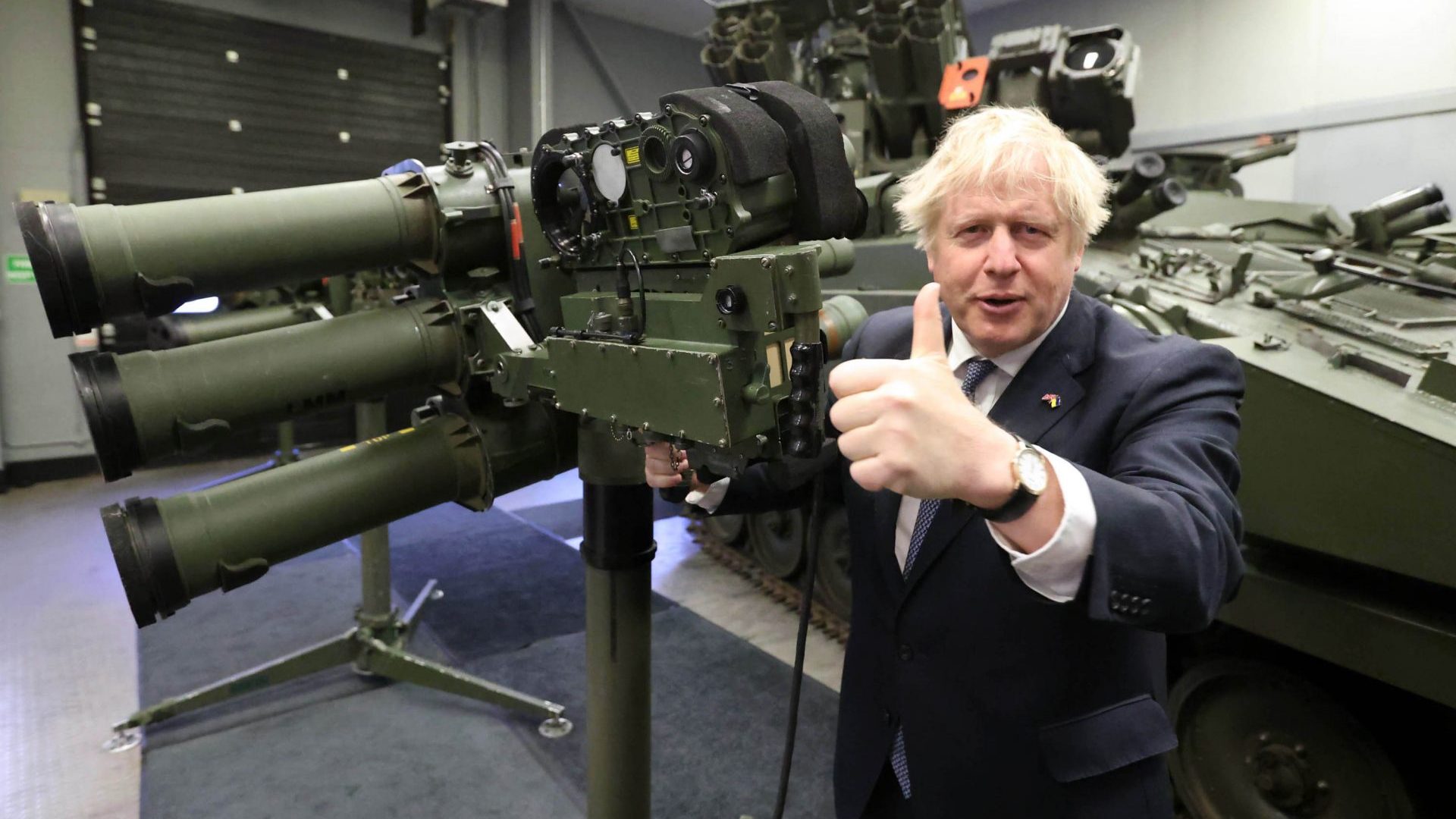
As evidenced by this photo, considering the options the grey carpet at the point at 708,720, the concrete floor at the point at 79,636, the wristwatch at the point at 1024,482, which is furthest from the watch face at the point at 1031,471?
the concrete floor at the point at 79,636

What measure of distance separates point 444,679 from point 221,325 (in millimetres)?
1895

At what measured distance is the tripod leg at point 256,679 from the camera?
349cm

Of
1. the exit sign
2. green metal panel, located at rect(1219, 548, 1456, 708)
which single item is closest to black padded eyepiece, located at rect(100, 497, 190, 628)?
green metal panel, located at rect(1219, 548, 1456, 708)

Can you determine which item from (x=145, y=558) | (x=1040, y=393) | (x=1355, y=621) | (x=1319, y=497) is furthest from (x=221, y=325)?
(x=1355, y=621)

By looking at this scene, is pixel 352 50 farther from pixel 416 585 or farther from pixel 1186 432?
pixel 1186 432

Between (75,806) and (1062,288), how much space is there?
3608 mm

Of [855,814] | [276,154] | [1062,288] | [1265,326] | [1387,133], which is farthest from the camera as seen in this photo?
[276,154]

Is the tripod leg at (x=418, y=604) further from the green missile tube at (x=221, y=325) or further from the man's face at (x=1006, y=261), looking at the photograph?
the man's face at (x=1006, y=261)

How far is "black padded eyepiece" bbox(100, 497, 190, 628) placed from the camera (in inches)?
61.7

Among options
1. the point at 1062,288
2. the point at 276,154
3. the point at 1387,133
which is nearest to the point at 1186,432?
the point at 1062,288

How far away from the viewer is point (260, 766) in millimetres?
3268

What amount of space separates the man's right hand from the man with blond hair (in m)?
0.33

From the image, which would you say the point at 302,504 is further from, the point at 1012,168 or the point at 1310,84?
the point at 1310,84

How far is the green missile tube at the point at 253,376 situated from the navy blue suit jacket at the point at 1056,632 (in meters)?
1.04
